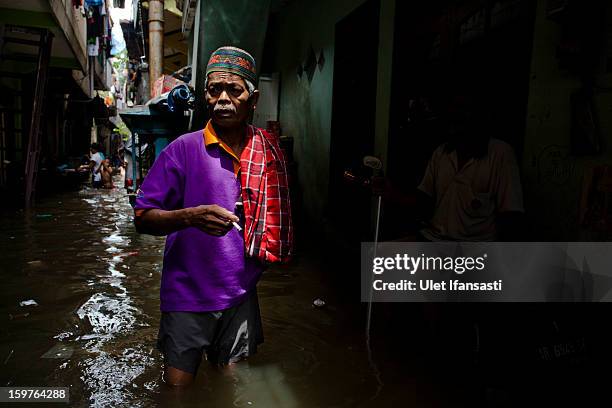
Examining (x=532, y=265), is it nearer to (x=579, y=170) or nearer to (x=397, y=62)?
(x=579, y=170)

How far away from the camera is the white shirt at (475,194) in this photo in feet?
9.72

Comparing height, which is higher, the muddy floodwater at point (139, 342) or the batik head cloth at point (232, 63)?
the batik head cloth at point (232, 63)

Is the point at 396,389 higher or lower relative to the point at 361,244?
lower

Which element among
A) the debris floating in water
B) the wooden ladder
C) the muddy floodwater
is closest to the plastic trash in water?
the muddy floodwater

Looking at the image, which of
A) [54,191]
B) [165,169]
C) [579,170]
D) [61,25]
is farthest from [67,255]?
[54,191]

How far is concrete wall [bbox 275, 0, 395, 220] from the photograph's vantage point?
5591 millimetres

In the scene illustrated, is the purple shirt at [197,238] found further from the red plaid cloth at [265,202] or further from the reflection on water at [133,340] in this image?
the reflection on water at [133,340]

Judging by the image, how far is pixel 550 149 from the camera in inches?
119

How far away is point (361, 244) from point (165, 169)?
3.80 m

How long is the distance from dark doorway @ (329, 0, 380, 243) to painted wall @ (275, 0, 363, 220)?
20 centimetres

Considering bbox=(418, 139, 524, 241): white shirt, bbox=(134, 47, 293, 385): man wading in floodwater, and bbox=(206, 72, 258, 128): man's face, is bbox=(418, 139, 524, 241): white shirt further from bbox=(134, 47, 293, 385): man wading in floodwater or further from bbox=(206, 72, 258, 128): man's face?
bbox=(206, 72, 258, 128): man's face

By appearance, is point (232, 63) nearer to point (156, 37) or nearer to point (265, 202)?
point (265, 202)

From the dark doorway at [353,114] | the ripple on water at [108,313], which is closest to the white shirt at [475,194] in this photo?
the dark doorway at [353,114]

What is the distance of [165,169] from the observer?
2248 millimetres
